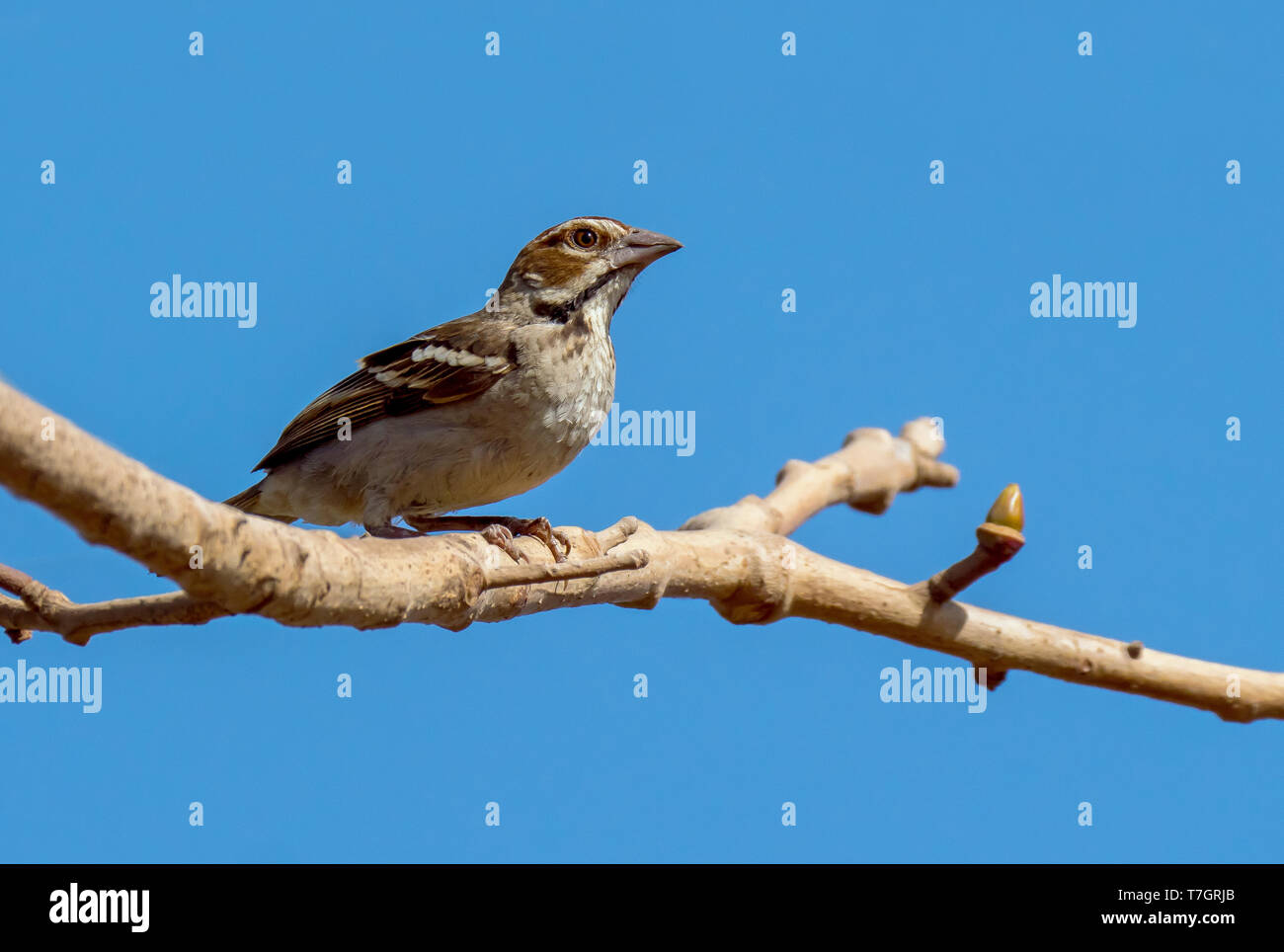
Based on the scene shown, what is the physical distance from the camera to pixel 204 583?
11.9ft

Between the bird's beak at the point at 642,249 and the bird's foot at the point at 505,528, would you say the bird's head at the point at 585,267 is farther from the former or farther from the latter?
the bird's foot at the point at 505,528

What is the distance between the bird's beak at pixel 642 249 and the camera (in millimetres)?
7211

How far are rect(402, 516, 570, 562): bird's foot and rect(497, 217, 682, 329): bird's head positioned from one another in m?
1.32

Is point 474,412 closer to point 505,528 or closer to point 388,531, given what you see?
point 388,531

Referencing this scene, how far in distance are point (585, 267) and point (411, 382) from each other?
129 cm

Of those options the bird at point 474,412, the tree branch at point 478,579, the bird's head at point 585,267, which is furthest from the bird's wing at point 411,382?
the tree branch at point 478,579

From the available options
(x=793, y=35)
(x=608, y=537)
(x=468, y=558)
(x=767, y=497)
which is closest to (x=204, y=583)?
(x=468, y=558)

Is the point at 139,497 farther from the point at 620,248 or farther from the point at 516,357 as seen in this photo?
the point at 620,248

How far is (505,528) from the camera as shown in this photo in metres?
5.65

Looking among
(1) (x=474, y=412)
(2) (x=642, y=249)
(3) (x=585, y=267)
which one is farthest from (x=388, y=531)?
(2) (x=642, y=249)

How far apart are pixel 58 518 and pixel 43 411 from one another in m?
0.30

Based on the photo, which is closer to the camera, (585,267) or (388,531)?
(388,531)

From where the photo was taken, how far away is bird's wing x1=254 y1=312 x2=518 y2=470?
6.56 m

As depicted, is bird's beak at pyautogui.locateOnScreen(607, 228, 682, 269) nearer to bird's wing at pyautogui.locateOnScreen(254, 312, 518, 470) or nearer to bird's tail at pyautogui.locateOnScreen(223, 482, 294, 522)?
bird's wing at pyautogui.locateOnScreen(254, 312, 518, 470)
